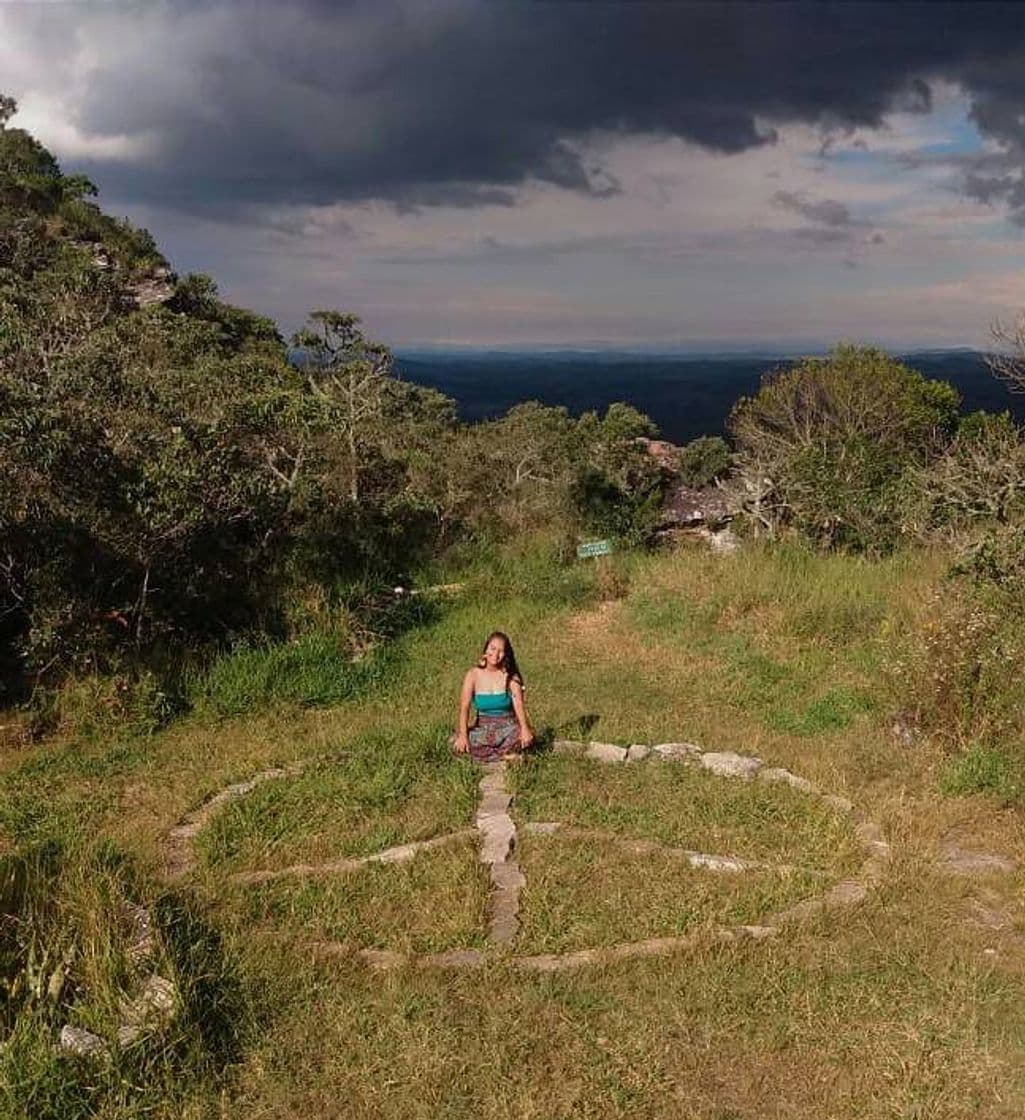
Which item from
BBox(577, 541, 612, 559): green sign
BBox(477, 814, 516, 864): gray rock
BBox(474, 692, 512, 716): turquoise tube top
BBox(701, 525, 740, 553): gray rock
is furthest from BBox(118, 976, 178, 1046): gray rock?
BBox(701, 525, 740, 553): gray rock

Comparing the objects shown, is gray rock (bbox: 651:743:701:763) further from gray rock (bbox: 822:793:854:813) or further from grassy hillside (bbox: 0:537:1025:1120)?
gray rock (bbox: 822:793:854:813)

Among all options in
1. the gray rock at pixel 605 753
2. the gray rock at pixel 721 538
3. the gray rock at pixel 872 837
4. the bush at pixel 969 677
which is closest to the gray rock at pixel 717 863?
the gray rock at pixel 872 837

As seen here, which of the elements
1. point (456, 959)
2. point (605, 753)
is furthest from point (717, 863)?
point (605, 753)

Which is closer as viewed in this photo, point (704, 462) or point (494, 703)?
point (494, 703)

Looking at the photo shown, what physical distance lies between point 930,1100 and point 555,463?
557 inches

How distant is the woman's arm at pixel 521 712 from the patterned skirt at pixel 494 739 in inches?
2.0

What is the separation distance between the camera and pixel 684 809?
22.3 ft

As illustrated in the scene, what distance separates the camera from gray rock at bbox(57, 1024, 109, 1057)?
4.04m

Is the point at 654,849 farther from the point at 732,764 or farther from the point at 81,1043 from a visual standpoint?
the point at 81,1043

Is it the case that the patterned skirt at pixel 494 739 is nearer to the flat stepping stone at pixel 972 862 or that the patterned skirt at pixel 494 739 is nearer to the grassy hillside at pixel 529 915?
the grassy hillside at pixel 529 915

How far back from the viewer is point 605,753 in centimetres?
791

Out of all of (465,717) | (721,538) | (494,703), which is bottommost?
(465,717)

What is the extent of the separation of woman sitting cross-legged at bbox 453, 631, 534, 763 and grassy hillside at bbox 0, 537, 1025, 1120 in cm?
31

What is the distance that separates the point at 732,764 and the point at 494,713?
2.00 meters
